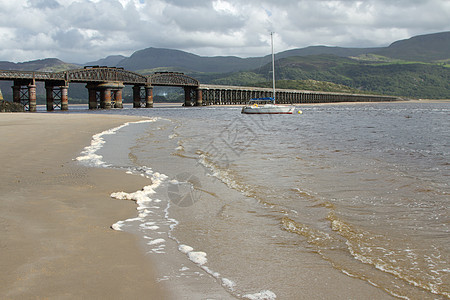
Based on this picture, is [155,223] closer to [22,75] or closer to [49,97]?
[22,75]

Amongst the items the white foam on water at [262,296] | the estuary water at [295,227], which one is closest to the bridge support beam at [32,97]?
the estuary water at [295,227]

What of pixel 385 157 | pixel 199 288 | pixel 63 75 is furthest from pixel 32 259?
pixel 63 75

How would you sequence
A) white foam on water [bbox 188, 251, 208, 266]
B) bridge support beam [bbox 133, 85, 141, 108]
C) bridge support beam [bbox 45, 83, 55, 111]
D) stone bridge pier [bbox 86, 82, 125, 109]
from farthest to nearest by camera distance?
bridge support beam [bbox 133, 85, 141, 108] → stone bridge pier [bbox 86, 82, 125, 109] → bridge support beam [bbox 45, 83, 55, 111] → white foam on water [bbox 188, 251, 208, 266]

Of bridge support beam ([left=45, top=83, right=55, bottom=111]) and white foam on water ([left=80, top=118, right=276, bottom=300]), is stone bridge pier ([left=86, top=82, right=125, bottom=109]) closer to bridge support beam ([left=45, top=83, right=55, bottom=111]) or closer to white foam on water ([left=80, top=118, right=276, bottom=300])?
bridge support beam ([left=45, top=83, right=55, bottom=111])

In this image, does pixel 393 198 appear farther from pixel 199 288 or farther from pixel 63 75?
pixel 63 75

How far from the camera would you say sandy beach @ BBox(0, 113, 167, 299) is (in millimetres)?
4570

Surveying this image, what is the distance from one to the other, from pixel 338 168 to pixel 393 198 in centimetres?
470

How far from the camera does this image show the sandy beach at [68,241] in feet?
15.0

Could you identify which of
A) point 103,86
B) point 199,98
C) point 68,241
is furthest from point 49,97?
point 68,241

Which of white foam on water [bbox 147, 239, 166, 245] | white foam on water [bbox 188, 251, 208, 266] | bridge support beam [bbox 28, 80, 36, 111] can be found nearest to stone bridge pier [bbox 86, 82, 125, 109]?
bridge support beam [bbox 28, 80, 36, 111]

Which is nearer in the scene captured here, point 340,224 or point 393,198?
point 340,224

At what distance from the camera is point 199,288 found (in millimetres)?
4719

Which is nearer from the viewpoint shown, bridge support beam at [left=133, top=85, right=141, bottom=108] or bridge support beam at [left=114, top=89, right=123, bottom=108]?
bridge support beam at [left=114, top=89, right=123, bottom=108]

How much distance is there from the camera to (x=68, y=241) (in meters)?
6.15
